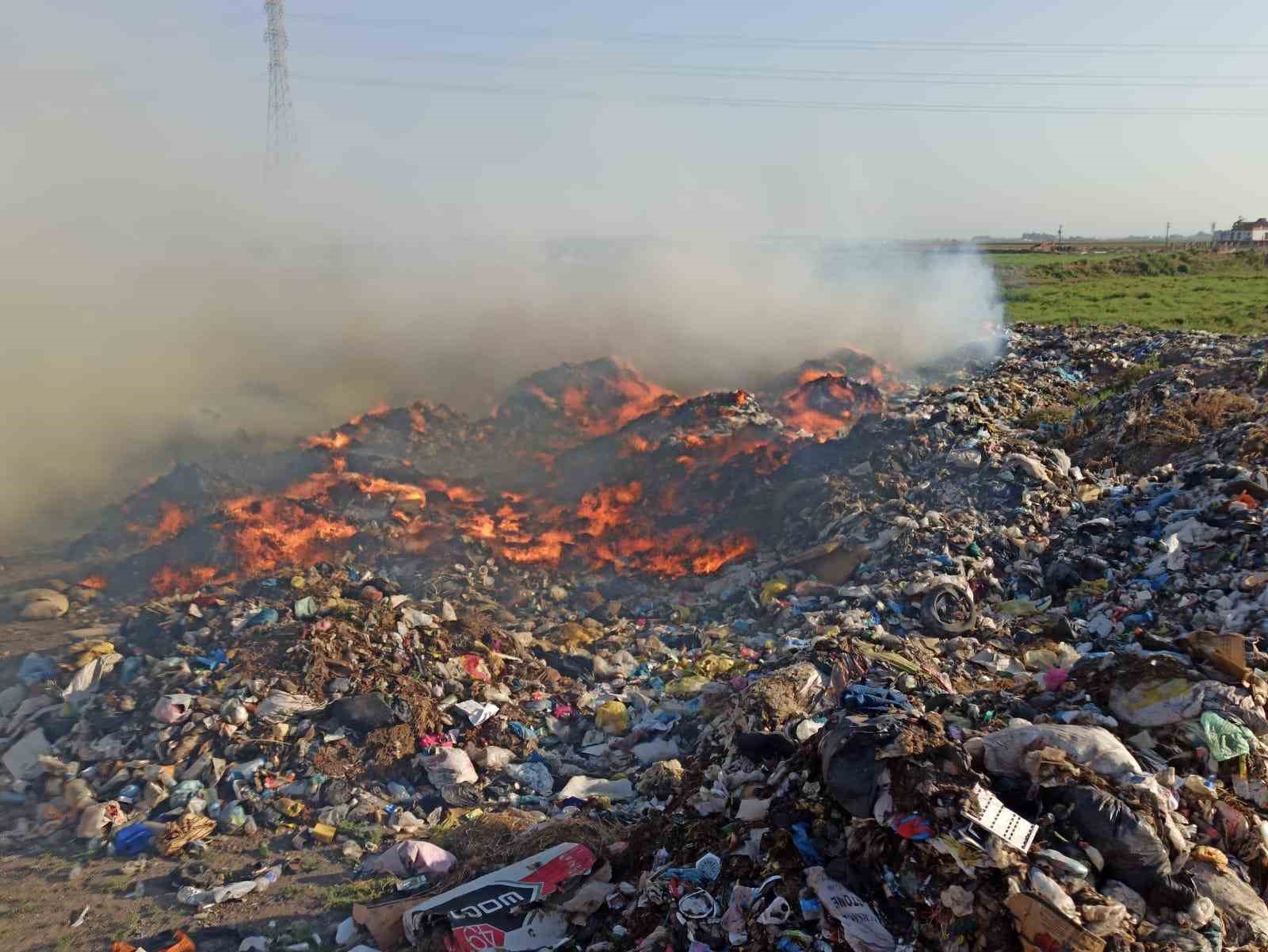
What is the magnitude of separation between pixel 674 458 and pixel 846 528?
3.97m

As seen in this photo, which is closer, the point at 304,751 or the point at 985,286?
the point at 304,751

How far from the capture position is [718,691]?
293 inches

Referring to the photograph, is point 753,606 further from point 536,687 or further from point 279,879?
point 279,879

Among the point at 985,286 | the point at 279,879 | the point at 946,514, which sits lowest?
the point at 279,879

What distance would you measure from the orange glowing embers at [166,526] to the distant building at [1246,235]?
62933mm

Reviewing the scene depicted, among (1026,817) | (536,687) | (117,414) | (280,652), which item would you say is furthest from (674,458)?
(117,414)

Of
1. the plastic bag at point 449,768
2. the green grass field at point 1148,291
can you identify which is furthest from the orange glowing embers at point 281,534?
the green grass field at point 1148,291

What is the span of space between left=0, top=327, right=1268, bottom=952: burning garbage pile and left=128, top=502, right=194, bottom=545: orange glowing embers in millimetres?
77

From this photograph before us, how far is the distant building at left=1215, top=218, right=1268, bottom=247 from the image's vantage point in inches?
2127

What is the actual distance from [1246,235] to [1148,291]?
39.2m

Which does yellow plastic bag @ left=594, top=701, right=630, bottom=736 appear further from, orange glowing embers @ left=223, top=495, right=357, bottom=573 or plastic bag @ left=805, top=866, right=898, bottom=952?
orange glowing embers @ left=223, top=495, right=357, bottom=573

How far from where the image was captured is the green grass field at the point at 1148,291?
24.7 metres

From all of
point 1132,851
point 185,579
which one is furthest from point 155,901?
point 185,579

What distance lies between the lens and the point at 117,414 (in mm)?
17281
